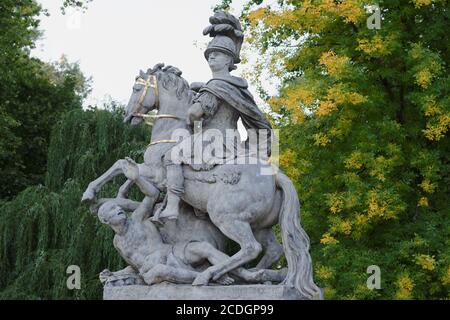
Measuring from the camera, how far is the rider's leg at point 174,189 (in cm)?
685

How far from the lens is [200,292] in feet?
21.6

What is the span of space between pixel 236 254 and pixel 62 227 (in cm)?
641

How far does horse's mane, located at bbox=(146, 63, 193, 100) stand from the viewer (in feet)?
24.4

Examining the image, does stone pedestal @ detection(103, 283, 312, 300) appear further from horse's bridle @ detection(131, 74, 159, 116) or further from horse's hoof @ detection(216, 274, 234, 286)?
horse's bridle @ detection(131, 74, 159, 116)

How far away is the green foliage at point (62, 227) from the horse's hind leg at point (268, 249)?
5326 mm

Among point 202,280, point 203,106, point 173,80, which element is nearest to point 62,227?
point 173,80

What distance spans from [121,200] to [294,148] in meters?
4.71

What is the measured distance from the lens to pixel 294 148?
37.6 feet

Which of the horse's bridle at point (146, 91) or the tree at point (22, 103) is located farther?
the tree at point (22, 103)

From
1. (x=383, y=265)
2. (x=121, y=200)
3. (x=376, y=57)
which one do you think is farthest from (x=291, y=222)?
(x=376, y=57)

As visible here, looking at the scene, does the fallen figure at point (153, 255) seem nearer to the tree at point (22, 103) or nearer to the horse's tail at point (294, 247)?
the horse's tail at point (294, 247)

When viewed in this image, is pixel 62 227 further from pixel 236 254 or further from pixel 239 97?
pixel 236 254

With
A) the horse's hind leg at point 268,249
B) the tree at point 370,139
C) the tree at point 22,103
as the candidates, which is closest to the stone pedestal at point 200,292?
the horse's hind leg at point 268,249

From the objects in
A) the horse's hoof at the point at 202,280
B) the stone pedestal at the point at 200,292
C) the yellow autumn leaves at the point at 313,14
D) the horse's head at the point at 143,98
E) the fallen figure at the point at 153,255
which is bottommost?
the stone pedestal at the point at 200,292
